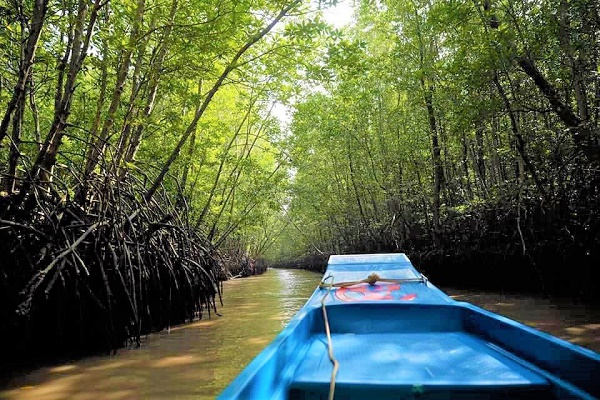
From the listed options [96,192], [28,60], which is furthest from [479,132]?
[28,60]

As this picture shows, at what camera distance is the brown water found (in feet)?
7.96

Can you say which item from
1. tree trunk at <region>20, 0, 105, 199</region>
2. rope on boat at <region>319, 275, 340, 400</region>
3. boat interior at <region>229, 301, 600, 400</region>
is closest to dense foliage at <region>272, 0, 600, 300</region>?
tree trunk at <region>20, 0, 105, 199</region>

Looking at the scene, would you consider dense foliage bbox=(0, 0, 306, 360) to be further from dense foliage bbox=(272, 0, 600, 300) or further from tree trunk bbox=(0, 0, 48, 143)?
dense foliage bbox=(272, 0, 600, 300)

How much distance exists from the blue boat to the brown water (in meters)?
0.82

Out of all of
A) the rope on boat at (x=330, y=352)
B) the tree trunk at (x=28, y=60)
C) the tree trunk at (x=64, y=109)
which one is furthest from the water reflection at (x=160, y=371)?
the tree trunk at (x=28, y=60)

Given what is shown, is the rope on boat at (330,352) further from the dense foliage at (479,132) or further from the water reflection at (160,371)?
the dense foliage at (479,132)

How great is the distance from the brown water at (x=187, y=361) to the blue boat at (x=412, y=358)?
2.70 feet

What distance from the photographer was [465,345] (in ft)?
6.78

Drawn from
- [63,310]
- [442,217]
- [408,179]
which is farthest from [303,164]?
[63,310]

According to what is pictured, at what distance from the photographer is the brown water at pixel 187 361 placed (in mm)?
2426

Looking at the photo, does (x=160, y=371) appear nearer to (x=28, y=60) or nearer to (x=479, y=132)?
(x=28, y=60)

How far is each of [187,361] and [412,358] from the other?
1.91 m

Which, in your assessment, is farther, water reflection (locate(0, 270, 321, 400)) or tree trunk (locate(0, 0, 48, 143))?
tree trunk (locate(0, 0, 48, 143))

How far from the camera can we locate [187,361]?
3.07m
